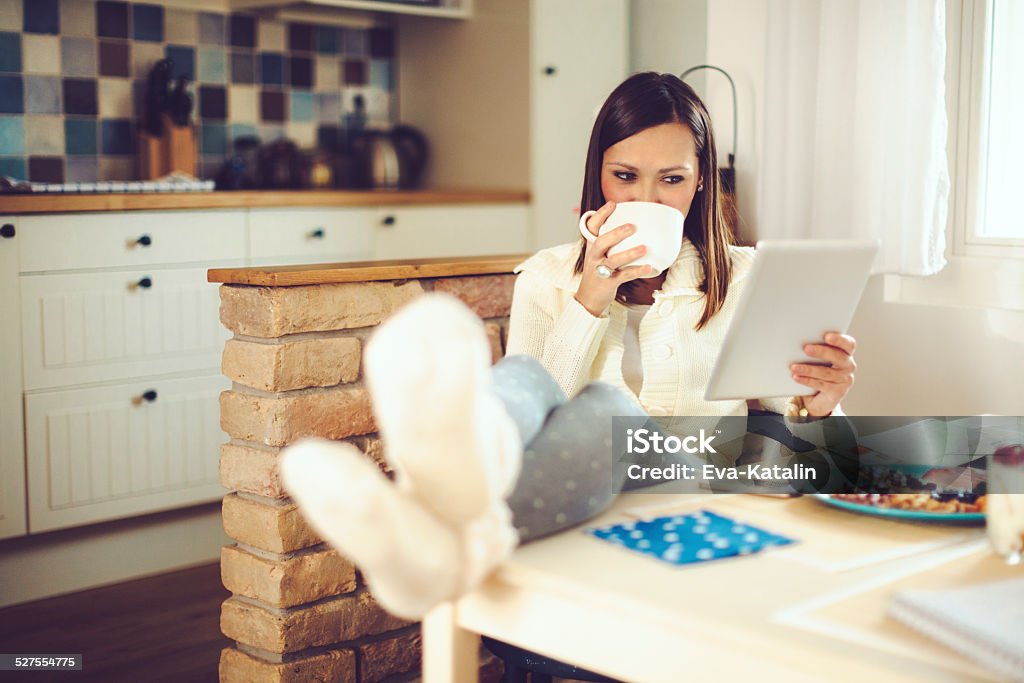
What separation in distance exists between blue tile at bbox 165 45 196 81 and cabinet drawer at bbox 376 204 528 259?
81 cm

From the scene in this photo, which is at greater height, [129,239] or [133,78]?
[133,78]

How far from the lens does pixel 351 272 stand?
1690 mm

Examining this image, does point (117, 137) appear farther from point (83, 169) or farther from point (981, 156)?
point (981, 156)

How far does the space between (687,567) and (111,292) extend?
224cm

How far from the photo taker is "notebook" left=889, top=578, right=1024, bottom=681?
750mm

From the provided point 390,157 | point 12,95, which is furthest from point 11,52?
point 390,157

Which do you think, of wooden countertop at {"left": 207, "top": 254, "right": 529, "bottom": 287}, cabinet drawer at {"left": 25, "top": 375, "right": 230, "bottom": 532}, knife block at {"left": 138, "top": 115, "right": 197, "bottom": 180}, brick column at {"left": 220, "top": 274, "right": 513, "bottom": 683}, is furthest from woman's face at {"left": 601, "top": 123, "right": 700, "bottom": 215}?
knife block at {"left": 138, "top": 115, "right": 197, "bottom": 180}

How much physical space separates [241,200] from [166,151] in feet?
1.66

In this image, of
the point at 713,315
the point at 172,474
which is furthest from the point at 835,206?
the point at 172,474

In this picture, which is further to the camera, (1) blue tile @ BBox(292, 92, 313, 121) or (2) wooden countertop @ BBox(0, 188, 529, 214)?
(1) blue tile @ BBox(292, 92, 313, 121)

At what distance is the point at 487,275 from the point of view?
6.27 feet

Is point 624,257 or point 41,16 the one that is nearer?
point 624,257

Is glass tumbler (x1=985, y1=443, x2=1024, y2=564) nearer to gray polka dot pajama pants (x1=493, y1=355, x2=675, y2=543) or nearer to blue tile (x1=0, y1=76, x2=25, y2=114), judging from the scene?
gray polka dot pajama pants (x1=493, y1=355, x2=675, y2=543)

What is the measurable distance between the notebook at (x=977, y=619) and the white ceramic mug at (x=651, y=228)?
2.47 feet
